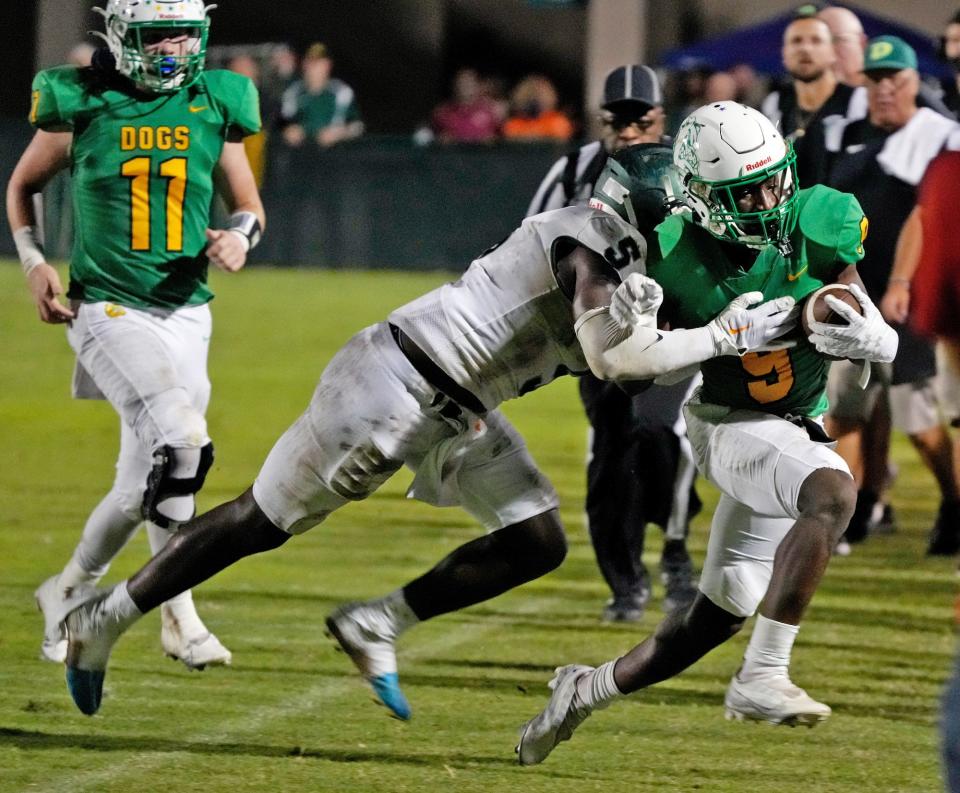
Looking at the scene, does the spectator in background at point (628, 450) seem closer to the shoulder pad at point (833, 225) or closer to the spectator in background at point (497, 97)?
the shoulder pad at point (833, 225)

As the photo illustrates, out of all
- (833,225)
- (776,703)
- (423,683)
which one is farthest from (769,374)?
(423,683)

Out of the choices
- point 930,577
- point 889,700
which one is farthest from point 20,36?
point 889,700

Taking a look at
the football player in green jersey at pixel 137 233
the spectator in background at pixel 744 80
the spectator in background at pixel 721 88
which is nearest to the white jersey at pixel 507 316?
the football player in green jersey at pixel 137 233

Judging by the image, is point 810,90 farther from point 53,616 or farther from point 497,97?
point 497,97

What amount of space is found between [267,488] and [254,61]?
18.0 m

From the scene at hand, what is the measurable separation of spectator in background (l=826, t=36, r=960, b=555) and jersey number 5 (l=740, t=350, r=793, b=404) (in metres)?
3.40

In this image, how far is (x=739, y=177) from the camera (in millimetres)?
4344

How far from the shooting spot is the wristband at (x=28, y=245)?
5.90 metres

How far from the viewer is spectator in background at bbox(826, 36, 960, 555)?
25.8 ft

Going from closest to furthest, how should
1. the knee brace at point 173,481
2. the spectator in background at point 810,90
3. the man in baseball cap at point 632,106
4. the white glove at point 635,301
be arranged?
the white glove at point 635,301 < the knee brace at point 173,481 < the man in baseball cap at point 632,106 < the spectator in background at point 810,90

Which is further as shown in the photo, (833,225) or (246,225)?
(246,225)

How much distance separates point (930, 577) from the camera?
7.68 meters

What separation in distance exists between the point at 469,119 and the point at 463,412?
54.9ft

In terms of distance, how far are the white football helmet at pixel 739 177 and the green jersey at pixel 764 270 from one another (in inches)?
2.3
